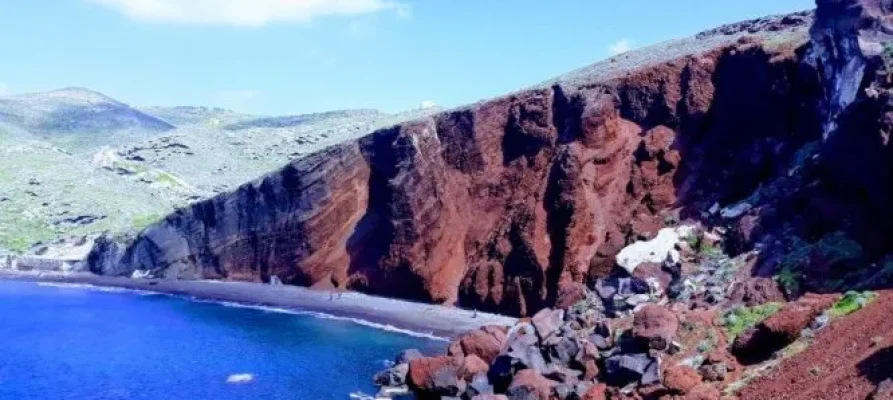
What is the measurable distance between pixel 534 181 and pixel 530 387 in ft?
125

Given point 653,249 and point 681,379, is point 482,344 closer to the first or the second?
point 653,249

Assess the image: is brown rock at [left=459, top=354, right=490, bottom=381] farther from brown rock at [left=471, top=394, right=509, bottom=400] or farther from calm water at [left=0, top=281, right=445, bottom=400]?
calm water at [left=0, top=281, right=445, bottom=400]

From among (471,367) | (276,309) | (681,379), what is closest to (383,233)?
(276,309)

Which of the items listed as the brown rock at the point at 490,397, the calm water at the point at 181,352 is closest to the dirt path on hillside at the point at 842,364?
the brown rock at the point at 490,397

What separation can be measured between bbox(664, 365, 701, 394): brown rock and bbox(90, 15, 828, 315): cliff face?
2740 cm

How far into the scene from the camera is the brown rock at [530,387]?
139ft

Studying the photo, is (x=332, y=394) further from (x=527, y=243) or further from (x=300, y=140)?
(x=300, y=140)

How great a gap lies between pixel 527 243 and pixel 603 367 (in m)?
29.6

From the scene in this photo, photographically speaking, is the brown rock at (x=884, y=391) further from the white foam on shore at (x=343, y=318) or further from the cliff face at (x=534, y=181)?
the white foam on shore at (x=343, y=318)

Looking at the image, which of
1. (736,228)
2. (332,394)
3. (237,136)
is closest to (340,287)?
(332,394)

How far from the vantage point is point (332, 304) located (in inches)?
3263

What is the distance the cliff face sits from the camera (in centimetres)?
6831

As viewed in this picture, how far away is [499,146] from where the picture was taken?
276 feet

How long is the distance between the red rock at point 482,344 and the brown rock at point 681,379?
48.3ft
